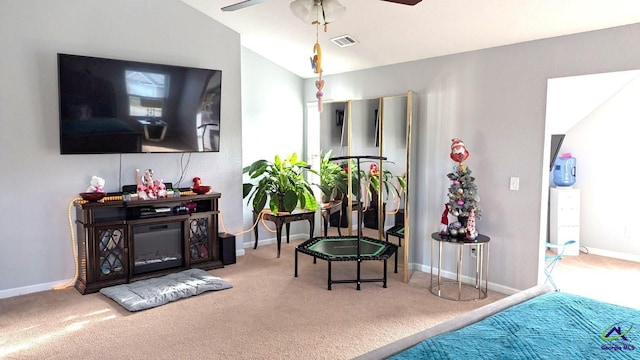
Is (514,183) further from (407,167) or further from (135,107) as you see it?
(135,107)

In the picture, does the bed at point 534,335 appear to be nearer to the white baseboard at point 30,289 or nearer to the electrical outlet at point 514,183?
the electrical outlet at point 514,183

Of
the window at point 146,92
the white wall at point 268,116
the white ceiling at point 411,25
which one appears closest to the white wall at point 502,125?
the white ceiling at point 411,25

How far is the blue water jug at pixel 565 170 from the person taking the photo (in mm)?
5508

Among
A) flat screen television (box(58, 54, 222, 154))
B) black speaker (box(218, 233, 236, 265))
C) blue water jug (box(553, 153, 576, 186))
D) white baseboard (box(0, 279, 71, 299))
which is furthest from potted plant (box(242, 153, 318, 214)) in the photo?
blue water jug (box(553, 153, 576, 186))

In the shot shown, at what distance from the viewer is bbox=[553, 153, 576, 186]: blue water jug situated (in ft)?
18.1

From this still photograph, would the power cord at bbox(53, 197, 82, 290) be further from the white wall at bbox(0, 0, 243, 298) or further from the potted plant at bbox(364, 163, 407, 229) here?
the potted plant at bbox(364, 163, 407, 229)

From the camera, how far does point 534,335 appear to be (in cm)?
172

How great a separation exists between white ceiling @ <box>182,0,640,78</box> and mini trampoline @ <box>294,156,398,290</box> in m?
1.19

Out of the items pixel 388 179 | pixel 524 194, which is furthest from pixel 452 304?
pixel 388 179

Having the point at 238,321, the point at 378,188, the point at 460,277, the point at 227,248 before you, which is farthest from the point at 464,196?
the point at 227,248

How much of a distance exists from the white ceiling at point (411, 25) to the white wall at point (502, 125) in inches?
5.5

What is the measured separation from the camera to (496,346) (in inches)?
63.8

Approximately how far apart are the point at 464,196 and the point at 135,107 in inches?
127

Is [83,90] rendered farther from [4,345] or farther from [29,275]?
[4,345]
